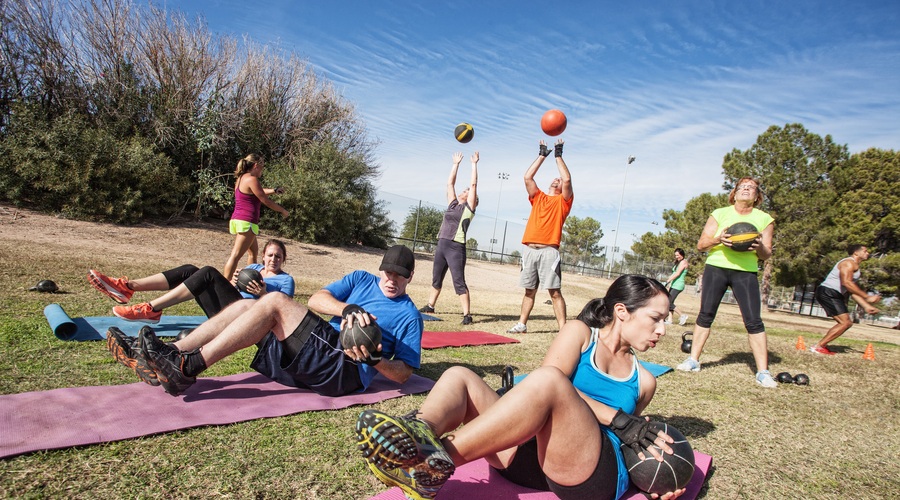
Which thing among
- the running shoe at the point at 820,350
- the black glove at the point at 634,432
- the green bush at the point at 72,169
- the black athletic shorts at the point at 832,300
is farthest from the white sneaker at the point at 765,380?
the green bush at the point at 72,169

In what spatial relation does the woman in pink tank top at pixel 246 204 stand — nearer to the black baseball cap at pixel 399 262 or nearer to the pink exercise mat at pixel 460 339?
the pink exercise mat at pixel 460 339

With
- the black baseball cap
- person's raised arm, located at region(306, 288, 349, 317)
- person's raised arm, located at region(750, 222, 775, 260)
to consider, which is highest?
person's raised arm, located at region(750, 222, 775, 260)

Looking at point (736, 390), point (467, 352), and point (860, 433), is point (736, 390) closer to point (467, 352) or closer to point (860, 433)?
point (860, 433)

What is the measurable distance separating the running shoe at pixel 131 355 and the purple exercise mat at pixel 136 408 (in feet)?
0.61

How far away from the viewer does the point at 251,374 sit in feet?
12.6

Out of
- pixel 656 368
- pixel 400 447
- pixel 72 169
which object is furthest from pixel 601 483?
pixel 72 169

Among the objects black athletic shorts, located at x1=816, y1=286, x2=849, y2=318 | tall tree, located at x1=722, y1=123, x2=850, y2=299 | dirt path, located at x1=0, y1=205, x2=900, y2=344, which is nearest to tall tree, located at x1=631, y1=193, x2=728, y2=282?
tall tree, located at x1=722, y1=123, x2=850, y2=299

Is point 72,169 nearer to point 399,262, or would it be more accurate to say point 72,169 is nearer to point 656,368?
point 399,262

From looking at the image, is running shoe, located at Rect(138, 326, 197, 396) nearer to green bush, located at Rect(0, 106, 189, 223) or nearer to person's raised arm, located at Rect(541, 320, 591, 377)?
person's raised arm, located at Rect(541, 320, 591, 377)

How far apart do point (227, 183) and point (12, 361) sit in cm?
1399

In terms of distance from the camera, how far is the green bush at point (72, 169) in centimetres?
1162

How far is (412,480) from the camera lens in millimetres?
1860

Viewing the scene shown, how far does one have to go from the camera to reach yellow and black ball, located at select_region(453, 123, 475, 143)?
27.1 ft

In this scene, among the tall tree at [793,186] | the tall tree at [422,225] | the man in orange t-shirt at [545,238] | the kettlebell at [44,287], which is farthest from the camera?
the tall tree at [793,186]
